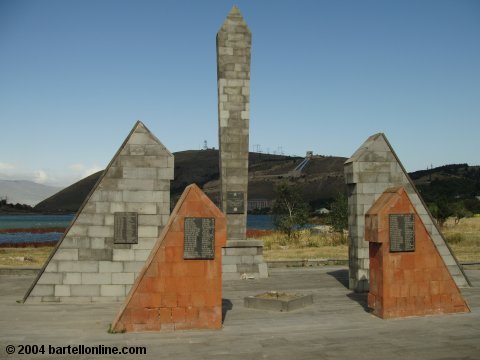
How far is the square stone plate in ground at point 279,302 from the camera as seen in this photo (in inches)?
448

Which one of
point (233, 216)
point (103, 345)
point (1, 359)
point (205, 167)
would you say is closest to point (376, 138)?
point (233, 216)

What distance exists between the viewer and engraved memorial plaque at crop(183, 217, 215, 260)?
9406 millimetres

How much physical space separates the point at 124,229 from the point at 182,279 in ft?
12.7

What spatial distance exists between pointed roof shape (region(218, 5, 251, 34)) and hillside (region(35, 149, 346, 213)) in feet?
439

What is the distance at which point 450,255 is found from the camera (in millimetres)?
14297

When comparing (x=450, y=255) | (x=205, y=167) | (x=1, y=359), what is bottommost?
(x=1, y=359)

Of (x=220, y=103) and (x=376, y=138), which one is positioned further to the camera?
(x=220, y=103)

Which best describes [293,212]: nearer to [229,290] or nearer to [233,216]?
[233,216]

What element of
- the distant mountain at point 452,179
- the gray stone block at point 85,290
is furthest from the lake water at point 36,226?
the distant mountain at point 452,179

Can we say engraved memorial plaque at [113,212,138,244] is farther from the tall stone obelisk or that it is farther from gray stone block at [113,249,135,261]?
the tall stone obelisk

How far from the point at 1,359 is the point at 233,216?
10.8 meters

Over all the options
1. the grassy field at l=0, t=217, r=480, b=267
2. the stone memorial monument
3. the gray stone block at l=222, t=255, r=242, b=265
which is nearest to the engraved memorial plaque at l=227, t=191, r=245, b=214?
the gray stone block at l=222, t=255, r=242, b=265

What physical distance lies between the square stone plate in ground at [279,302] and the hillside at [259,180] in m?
139

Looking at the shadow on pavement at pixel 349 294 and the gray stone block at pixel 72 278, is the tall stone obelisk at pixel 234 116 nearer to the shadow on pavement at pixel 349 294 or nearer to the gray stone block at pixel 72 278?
the shadow on pavement at pixel 349 294
